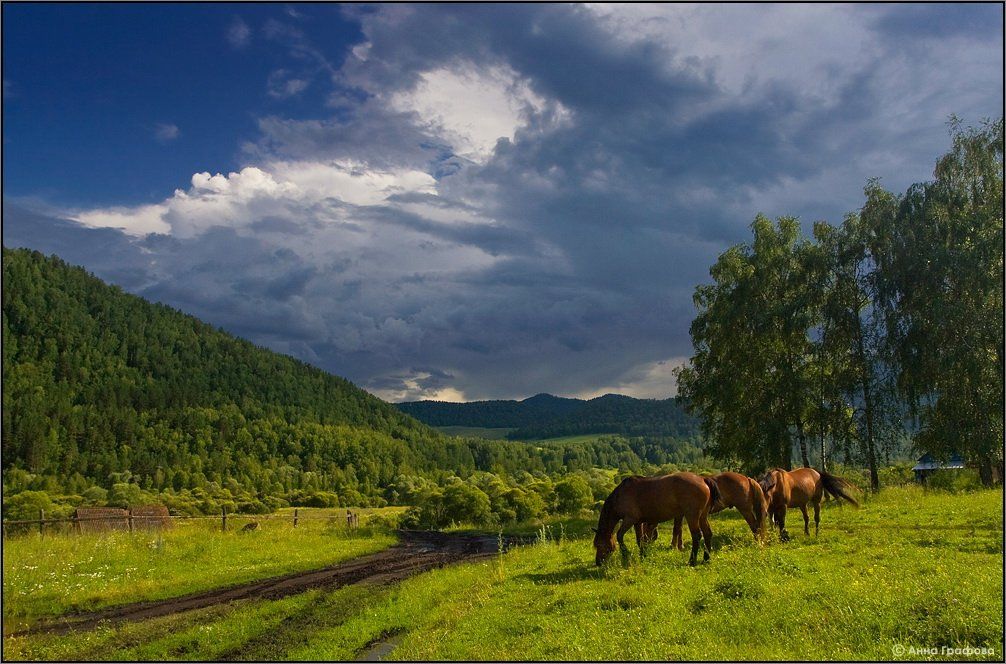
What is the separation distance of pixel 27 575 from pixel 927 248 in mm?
41314

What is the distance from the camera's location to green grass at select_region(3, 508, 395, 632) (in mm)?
18281

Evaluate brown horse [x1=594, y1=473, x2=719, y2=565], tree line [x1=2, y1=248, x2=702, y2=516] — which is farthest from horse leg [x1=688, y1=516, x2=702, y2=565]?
tree line [x1=2, y1=248, x2=702, y2=516]

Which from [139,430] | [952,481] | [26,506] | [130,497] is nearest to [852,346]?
[952,481]

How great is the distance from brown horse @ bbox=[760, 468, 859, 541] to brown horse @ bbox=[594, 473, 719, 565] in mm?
3641

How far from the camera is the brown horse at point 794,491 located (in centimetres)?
1862

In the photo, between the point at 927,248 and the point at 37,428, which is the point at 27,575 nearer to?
the point at 927,248

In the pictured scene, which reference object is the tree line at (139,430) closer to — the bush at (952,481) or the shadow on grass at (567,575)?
the bush at (952,481)

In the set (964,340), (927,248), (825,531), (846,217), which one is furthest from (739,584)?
(846,217)

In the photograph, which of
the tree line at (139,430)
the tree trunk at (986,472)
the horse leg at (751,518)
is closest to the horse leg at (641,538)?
the horse leg at (751,518)

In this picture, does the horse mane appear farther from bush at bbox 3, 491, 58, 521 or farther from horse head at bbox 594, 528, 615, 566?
bush at bbox 3, 491, 58, 521

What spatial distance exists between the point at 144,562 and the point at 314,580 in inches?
328

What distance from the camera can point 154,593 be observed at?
1938 centimetres

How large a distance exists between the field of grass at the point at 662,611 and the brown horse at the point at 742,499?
0.67 metres

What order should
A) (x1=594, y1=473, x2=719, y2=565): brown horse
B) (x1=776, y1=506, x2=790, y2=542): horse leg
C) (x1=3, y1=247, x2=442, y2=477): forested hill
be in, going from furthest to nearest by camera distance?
1. (x1=3, y1=247, x2=442, y2=477): forested hill
2. (x1=776, y1=506, x2=790, y2=542): horse leg
3. (x1=594, y1=473, x2=719, y2=565): brown horse
